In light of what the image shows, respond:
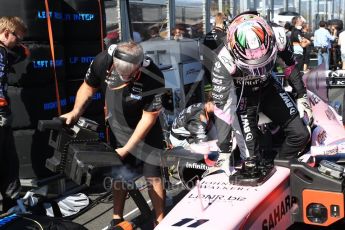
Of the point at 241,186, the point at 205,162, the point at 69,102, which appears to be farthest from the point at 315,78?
the point at 69,102

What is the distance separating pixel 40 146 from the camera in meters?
4.89

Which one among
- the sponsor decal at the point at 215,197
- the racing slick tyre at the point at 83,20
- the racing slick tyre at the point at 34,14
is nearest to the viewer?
the sponsor decal at the point at 215,197

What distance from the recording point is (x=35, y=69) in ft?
15.7

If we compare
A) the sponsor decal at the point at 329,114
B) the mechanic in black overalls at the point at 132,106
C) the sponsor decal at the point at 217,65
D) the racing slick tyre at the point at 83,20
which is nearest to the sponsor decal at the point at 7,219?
the mechanic in black overalls at the point at 132,106

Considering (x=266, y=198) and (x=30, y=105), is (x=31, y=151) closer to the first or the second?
(x=30, y=105)

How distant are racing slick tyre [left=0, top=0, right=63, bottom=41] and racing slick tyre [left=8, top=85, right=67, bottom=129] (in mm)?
480

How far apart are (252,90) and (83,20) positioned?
228 cm

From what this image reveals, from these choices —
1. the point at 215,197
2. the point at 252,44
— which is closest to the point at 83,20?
the point at 252,44

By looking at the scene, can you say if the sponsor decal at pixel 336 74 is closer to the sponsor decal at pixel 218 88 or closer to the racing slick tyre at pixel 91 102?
the sponsor decal at pixel 218 88

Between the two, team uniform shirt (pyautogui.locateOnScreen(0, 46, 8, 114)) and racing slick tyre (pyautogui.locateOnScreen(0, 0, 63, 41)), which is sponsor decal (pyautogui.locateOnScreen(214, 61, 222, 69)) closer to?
team uniform shirt (pyautogui.locateOnScreen(0, 46, 8, 114))

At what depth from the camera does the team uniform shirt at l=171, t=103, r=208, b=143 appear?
5312 mm

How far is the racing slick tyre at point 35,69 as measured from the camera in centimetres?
473

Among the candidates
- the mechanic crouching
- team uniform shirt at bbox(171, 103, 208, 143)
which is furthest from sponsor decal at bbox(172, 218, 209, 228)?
team uniform shirt at bbox(171, 103, 208, 143)

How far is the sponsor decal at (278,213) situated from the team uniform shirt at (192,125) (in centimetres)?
220
